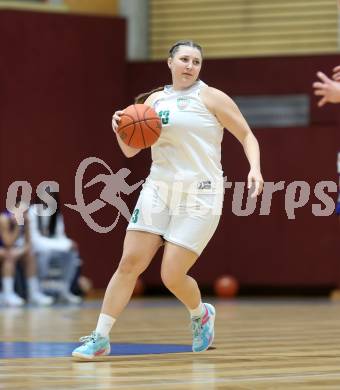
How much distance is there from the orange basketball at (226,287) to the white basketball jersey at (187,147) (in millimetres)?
10261

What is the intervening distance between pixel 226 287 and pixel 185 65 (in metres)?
10.5

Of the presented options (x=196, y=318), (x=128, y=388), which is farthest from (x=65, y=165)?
(x=128, y=388)

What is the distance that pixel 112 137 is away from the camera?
59.6 ft

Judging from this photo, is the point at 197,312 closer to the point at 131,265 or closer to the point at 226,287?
the point at 131,265

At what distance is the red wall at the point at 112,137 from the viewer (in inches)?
678

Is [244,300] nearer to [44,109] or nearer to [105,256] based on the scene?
[105,256]

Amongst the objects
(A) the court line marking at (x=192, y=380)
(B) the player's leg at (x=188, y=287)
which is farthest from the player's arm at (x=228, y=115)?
(A) the court line marking at (x=192, y=380)

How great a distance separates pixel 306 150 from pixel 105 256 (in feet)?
12.7

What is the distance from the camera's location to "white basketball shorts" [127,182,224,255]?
23.1ft

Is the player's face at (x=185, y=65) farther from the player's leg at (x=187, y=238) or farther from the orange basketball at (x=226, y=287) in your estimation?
the orange basketball at (x=226, y=287)

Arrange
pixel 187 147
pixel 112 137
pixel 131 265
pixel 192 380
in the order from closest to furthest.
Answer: pixel 192 380 < pixel 131 265 < pixel 187 147 < pixel 112 137

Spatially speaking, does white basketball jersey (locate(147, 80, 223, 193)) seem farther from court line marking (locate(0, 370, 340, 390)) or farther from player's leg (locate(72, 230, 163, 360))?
court line marking (locate(0, 370, 340, 390))

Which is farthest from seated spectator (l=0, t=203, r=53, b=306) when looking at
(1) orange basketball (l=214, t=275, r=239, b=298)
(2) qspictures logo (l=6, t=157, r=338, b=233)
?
(1) orange basketball (l=214, t=275, r=239, b=298)

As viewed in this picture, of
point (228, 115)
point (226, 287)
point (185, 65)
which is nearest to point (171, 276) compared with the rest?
point (228, 115)
